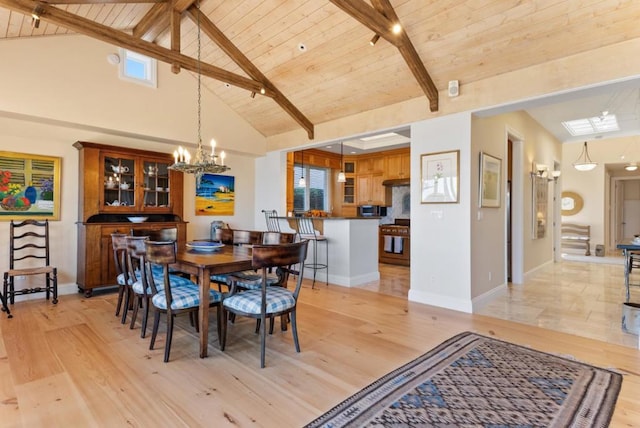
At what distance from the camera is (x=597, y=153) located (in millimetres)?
9133

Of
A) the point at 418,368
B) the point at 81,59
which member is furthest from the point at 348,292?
the point at 81,59

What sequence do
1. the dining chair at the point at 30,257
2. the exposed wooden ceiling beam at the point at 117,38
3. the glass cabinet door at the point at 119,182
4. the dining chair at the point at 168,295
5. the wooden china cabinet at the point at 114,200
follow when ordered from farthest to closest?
the glass cabinet door at the point at 119,182 < the wooden china cabinet at the point at 114,200 < the dining chair at the point at 30,257 < the exposed wooden ceiling beam at the point at 117,38 < the dining chair at the point at 168,295

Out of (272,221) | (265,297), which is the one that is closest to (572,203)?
(272,221)

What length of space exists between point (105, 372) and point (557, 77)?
4.64 meters

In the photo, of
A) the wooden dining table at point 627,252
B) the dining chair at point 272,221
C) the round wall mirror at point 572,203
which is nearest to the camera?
the wooden dining table at point 627,252

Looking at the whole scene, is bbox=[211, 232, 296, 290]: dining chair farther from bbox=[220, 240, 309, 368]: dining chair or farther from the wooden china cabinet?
the wooden china cabinet

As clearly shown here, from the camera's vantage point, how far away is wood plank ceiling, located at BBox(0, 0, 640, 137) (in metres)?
2.98

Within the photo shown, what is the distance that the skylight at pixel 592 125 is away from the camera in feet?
20.2

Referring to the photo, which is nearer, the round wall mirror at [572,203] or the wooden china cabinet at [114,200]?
the wooden china cabinet at [114,200]

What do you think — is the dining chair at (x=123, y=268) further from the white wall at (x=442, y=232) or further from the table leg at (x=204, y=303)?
the white wall at (x=442, y=232)

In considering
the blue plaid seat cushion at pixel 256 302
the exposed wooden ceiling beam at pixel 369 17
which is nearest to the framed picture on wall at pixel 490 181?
the exposed wooden ceiling beam at pixel 369 17

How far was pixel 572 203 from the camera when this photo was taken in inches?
389

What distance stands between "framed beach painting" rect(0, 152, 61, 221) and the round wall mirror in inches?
481

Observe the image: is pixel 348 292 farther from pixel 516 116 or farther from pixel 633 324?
pixel 516 116
